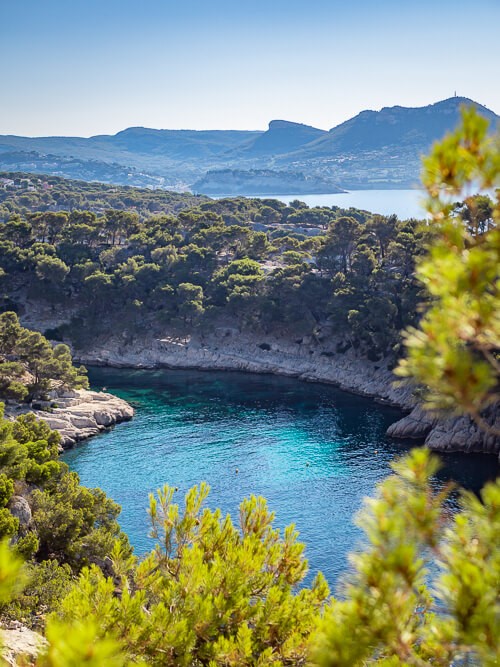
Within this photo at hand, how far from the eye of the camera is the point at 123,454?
3597 centimetres

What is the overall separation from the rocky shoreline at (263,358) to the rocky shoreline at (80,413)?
38.0 ft

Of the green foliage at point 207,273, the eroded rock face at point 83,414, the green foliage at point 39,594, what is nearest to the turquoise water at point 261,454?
the eroded rock face at point 83,414

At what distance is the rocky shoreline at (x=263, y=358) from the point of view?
47.9 metres

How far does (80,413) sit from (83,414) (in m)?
0.20

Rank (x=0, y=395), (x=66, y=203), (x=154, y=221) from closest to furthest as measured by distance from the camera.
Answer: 1. (x=0, y=395)
2. (x=154, y=221)
3. (x=66, y=203)

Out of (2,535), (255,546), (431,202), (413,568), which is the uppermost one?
(431,202)

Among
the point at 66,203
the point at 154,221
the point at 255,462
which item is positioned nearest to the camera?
the point at 255,462

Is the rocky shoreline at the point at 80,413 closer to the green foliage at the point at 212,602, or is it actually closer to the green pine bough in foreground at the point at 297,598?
the green foliage at the point at 212,602

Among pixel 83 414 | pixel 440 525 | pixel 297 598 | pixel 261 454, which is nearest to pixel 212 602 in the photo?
pixel 297 598

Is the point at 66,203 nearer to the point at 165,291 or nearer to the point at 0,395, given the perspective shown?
the point at 165,291

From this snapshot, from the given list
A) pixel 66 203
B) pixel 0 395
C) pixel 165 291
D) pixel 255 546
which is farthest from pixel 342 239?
pixel 66 203

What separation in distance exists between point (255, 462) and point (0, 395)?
53.7ft

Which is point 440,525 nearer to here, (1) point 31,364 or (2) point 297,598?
(2) point 297,598

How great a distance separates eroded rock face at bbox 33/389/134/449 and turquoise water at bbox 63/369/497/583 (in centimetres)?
80
